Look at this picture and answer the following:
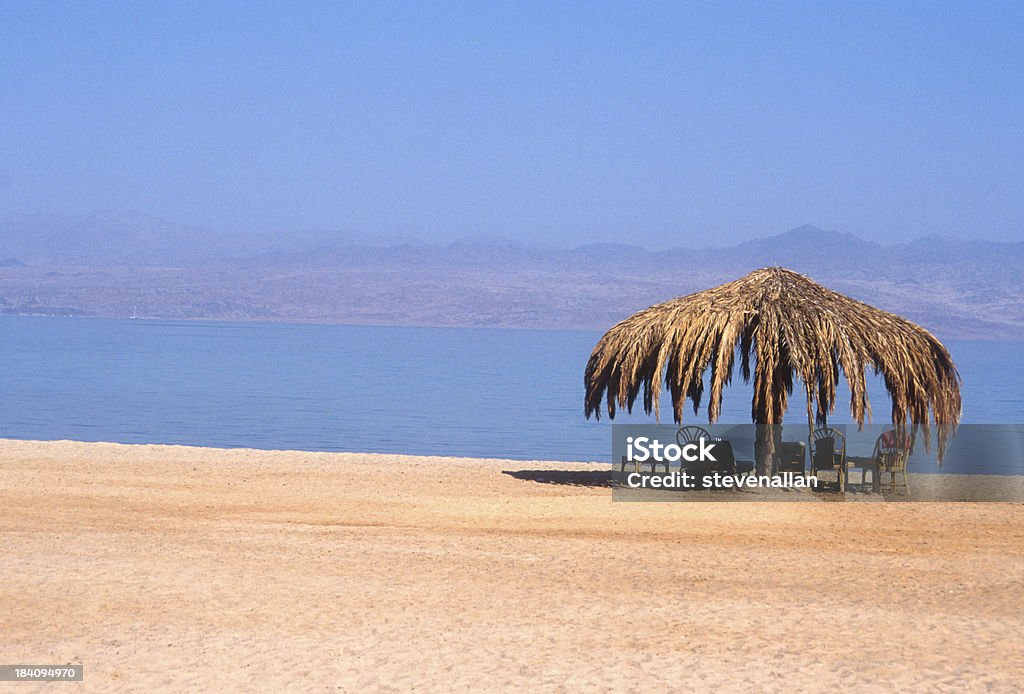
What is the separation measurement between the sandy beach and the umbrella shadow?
6.83 ft

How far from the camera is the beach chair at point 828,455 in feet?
50.1

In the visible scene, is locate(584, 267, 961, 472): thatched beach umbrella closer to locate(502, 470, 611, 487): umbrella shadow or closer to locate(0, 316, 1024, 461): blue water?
locate(502, 470, 611, 487): umbrella shadow

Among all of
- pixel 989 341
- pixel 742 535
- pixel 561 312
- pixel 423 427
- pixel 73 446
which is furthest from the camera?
pixel 561 312

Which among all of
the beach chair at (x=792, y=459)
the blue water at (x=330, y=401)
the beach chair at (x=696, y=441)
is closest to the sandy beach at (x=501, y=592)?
the beach chair at (x=696, y=441)

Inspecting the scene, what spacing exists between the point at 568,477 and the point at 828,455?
375 centimetres

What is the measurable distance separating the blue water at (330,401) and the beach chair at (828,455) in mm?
11167

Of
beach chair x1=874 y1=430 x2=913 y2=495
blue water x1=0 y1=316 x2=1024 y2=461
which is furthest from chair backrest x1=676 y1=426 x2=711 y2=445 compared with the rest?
blue water x1=0 y1=316 x2=1024 y2=461

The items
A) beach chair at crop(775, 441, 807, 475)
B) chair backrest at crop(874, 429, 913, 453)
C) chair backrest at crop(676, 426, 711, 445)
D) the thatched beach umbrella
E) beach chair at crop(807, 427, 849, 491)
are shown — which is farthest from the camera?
beach chair at crop(775, 441, 807, 475)

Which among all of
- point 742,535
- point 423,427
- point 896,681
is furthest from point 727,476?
point 423,427

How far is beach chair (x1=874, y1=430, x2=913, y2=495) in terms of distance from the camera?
15.4 m

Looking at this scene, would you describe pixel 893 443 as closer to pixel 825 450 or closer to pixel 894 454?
pixel 894 454

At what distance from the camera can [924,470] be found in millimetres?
18281

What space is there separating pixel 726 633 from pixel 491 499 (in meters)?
7.06

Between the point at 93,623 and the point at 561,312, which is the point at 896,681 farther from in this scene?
the point at 561,312
